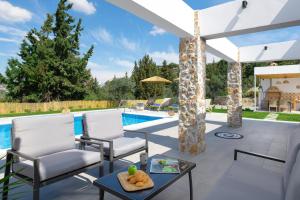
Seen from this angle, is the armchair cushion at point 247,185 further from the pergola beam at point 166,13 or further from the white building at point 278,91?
the white building at point 278,91

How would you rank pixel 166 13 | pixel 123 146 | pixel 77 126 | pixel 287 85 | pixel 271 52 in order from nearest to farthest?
1. pixel 123 146
2. pixel 166 13
3. pixel 271 52
4. pixel 77 126
5. pixel 287 85

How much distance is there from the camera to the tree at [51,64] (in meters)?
15.7

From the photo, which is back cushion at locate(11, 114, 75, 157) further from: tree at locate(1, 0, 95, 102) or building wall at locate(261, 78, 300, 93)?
building wall at locate(261, 78, 300, 93)

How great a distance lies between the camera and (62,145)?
10.6 ft

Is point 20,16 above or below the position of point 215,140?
above

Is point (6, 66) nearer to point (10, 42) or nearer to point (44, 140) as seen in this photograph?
point (10, 42)

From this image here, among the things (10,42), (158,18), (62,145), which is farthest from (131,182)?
(10,42)

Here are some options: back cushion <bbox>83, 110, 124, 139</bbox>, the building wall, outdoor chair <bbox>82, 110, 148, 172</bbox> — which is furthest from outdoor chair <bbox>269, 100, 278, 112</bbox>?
back cushion <bbox>83, 110, 124, 139</bbox>

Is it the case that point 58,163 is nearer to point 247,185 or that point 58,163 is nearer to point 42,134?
point 42,134

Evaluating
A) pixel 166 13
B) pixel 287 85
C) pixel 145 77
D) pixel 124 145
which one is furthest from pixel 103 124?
pixel 145 77

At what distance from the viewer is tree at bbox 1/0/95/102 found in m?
15.7

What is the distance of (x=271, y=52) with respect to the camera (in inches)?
288

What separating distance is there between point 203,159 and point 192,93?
5.05 feet

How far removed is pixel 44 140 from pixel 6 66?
1700 centimetres
